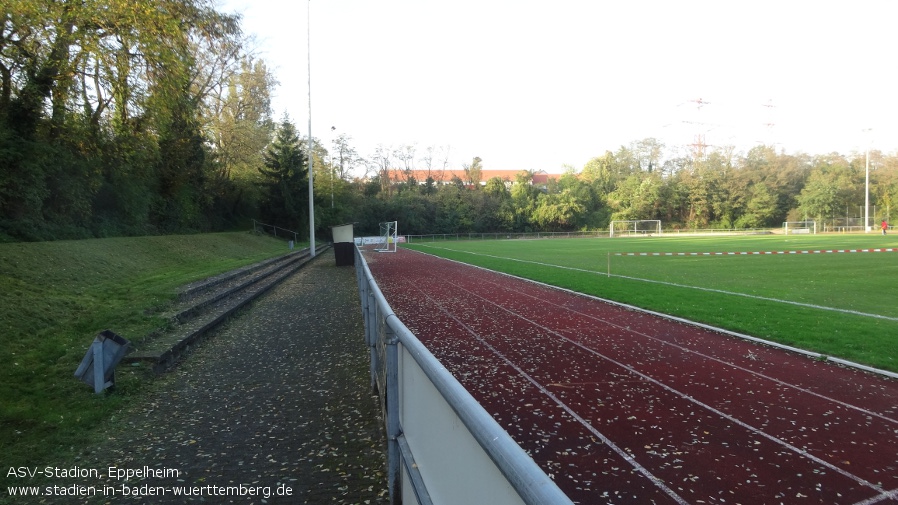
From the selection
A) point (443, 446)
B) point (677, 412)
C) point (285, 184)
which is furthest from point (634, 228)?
point (443, 446)

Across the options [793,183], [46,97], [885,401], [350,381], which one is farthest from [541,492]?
[793,183]

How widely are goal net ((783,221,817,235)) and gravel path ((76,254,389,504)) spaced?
3163 inches

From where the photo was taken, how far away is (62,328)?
8.26 m

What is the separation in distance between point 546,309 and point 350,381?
6490 millimetres

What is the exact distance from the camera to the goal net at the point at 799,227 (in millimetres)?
71938

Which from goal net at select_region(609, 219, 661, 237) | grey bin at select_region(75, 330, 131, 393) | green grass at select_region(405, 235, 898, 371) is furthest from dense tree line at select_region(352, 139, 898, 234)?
grey bin at select_region(75, 330, 131, 393)

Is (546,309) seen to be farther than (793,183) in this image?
No

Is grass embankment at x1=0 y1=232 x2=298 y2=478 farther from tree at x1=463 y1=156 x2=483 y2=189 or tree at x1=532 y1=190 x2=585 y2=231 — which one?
tree at x1=463 y1=156 x2=483 y2=189

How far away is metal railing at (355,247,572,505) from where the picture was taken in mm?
1234

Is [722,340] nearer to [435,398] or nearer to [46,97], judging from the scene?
[435,398]

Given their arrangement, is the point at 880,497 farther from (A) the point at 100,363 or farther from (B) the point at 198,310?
(B) the point at 198,310

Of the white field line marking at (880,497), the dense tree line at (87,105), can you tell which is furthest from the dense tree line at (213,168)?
the white field line marking at (880,497)

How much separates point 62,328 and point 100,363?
3.23 m

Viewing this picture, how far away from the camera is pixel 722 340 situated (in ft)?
28.5
